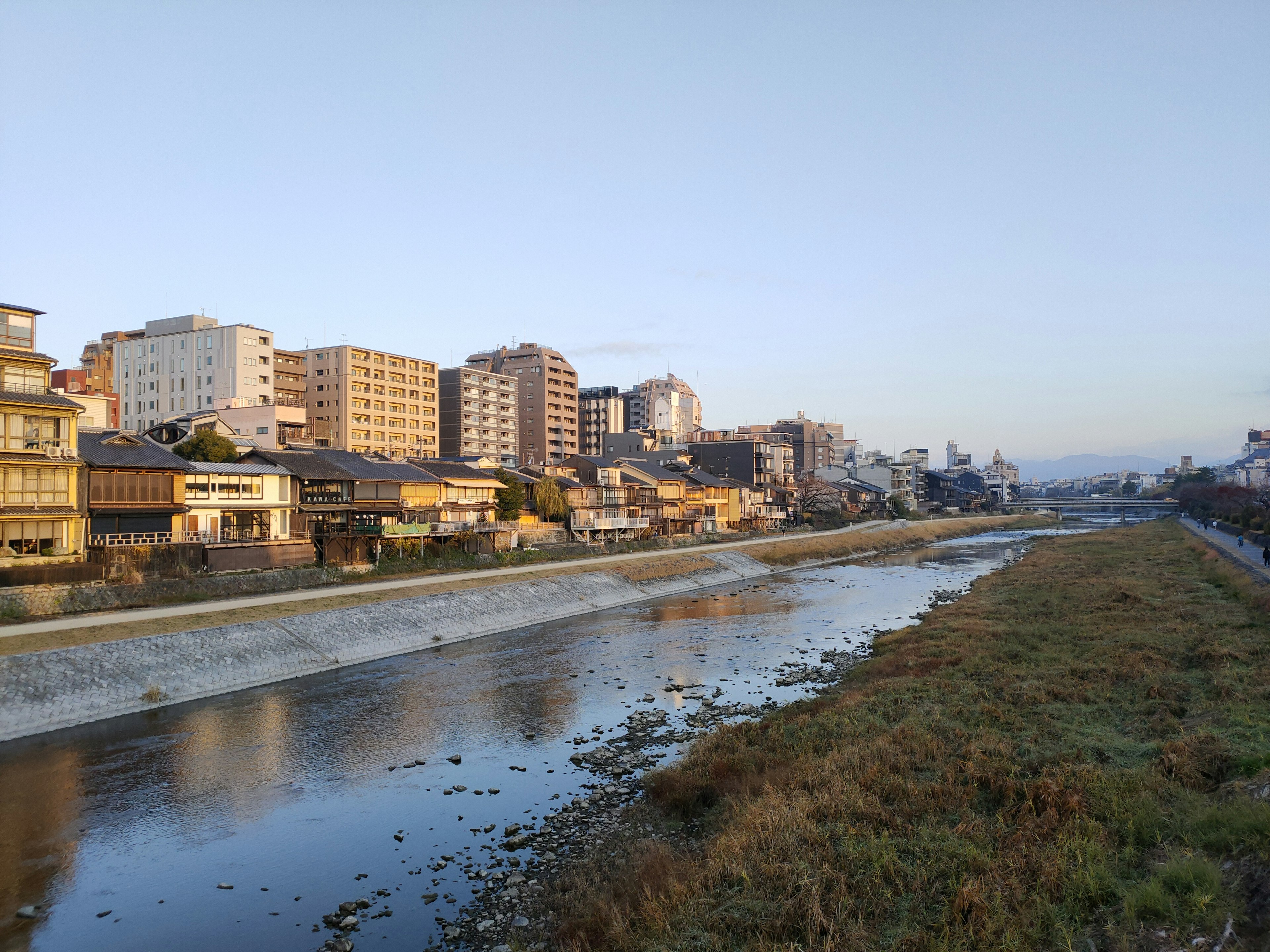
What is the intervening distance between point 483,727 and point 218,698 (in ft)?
30.1

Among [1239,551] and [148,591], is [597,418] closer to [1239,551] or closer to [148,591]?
[1239,551]

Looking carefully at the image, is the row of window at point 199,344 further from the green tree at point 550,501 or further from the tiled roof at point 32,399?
the tiled roof at point 32,399

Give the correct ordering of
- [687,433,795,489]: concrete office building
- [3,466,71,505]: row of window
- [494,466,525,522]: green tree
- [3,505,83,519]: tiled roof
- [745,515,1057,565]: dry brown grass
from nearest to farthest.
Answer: [3,505,83,519]: tiled roof
[3,466,71,505]: row of window
[494,466,525,522]: green tree
[745,515,1057,565]: dry brown grass
[687,433,795,489]: concrete office building

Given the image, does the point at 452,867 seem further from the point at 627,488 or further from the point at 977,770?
the point at 627,488

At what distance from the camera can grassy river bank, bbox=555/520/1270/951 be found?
28.9 ft

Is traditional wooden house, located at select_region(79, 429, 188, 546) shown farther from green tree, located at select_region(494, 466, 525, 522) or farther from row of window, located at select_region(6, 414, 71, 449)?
green tree, located at select_region(494, 466, 525, 522)

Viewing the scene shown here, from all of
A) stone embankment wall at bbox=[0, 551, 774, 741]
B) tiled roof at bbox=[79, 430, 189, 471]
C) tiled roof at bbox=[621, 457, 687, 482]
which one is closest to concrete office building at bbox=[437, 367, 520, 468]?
tiled roof at bbox=[621, 457, 687, 482]

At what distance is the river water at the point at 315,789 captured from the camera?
452 inches

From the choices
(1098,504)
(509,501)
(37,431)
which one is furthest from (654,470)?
(1098,504)

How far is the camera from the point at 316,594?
113 ft

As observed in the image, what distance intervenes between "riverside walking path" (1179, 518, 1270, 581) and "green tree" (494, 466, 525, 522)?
43.0m

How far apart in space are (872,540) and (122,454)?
7371cm

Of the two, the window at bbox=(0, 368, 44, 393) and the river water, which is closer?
the river water

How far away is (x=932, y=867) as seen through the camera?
10.2 metres
